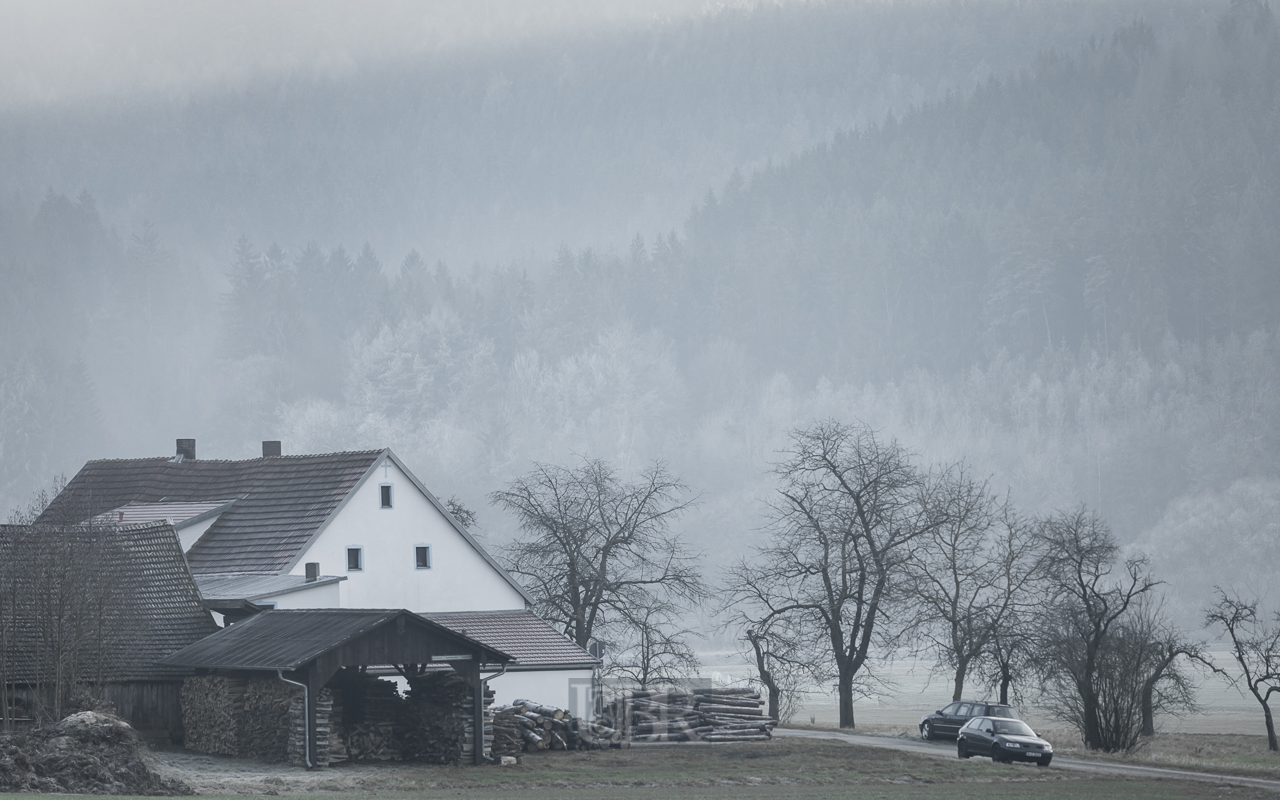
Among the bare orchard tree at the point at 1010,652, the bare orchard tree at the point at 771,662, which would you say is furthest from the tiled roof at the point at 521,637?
the bare orchard tree at the point at 1010,652

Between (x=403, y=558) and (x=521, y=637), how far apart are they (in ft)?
15.7

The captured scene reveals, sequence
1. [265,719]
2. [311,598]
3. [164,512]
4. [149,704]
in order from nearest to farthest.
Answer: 1. [265,719]
2. [149,704]
3. [311,598]
4. [164,512]

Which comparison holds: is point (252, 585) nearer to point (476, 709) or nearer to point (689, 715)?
point (476, 709)

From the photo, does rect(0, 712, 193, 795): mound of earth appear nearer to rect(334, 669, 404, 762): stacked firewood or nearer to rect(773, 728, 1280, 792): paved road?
rect(334, 669, 404, 762): stacked firewood

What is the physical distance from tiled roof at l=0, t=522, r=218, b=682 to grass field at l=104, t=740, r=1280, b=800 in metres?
4.76

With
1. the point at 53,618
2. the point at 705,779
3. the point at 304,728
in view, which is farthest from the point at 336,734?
the point at 705,779

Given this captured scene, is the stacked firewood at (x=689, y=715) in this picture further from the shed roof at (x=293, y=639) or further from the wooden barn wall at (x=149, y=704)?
the wooden barn wall at (x=149, y=704)

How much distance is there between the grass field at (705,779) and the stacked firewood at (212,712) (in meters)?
1.23

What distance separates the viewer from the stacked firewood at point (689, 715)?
137 ft

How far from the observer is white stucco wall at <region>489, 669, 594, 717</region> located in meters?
44.7

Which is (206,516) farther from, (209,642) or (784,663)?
(784,663)

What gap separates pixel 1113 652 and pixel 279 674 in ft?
86.8

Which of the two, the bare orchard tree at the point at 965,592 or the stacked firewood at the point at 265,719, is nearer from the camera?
the stacked firewood at the point at 265,719

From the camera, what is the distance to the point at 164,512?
49.4 m
